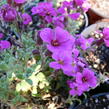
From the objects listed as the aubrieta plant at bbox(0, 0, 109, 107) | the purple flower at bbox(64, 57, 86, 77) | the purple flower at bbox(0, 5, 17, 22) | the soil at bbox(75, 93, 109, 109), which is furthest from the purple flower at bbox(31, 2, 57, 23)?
the soil at bbox(75, 93, 109, 109)

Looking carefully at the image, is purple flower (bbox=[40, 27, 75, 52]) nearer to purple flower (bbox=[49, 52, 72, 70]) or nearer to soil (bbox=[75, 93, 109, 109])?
purple flower (bbox=[49, 52, 72, 70])

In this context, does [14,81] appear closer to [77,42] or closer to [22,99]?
[22,99]

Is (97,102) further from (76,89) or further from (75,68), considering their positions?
(75,68)

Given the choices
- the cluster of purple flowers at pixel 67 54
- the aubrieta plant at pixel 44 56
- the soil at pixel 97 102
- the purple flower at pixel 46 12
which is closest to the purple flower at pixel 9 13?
the aubrieta plant at pixel 44 56

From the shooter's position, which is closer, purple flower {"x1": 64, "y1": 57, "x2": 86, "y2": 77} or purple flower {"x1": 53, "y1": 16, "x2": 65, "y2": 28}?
purple flower {"x1": 64, "y1": 57, "x2": 86, "y2": 77}

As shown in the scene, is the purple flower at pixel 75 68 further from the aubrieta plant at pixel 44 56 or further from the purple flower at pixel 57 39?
the purple flower at pixel 57 39

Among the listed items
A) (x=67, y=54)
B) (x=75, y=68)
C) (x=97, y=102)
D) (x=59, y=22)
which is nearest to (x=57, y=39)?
(x=67, y=54)

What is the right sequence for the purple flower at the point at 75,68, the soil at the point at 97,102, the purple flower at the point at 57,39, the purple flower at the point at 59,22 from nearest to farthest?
the purple flower at the point at 57,39 → the purple flower at the point at 75,68 → the purple flower at the point at 59,22 → the soil at the point at 97,102

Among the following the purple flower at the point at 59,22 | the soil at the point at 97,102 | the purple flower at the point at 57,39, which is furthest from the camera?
the soil at the point at 97,102

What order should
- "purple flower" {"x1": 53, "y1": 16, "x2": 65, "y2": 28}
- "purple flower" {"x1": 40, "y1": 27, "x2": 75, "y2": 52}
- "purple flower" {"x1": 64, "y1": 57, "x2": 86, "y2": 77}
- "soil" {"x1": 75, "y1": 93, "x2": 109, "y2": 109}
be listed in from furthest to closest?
1. "soil" {"x1": 75, "y1": 93, "x2": 109, "y2": 109}
2. "purple flower" {"x1": 53, "y1": 16, "x2": 65, "y2": 28}
3. "purple flower" {"x1": 64, "y1": 57, "x2": 86, "y2": 77}
4. "purple flower" {"x1": 40, "y1": 27, "x2": 75, "y2": 52}
